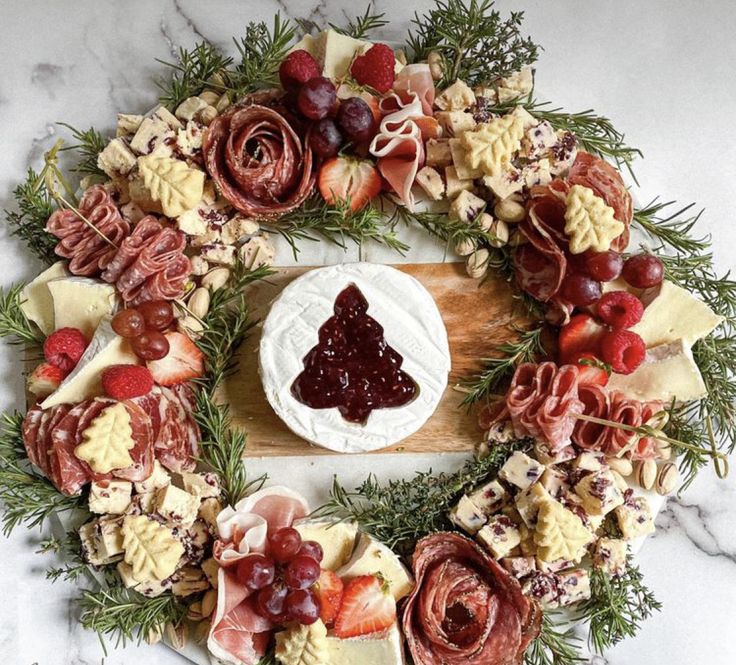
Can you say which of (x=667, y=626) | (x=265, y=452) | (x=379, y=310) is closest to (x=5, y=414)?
(x=265, y=452)

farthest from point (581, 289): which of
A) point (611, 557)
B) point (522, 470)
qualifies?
point (611, 557)

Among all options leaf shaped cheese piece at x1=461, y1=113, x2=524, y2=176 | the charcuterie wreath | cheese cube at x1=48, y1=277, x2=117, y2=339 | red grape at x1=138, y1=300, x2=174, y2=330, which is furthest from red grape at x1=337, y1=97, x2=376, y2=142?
cheese cube at x1=48, y1=277, x2=117, y2=339

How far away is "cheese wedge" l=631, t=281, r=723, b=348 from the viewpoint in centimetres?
246

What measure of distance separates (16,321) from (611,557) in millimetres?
1986

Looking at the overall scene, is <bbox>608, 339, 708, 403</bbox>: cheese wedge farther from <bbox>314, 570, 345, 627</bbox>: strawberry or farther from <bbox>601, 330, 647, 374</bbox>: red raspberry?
<bbox>314, 570, 345, 627</bbox>: strawberry

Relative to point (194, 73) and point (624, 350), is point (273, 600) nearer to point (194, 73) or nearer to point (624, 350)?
point (624, 350)

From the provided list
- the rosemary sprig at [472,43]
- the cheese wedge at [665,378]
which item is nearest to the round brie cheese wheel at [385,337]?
the cheese wedge at [665,378]

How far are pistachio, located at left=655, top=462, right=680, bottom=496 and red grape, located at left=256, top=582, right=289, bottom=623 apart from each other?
120cm

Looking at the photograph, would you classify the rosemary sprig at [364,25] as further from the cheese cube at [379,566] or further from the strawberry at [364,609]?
the strawberry at [364,609]

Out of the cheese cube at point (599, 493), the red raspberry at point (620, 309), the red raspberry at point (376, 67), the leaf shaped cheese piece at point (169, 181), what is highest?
the red raspberry at point (376, 67)

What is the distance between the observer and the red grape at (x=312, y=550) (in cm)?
237

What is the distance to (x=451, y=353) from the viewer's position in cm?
260

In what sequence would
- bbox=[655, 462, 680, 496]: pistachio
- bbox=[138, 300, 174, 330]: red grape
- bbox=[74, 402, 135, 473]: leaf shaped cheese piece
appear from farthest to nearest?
bbox=[655, 462, 680, 496]: pistachio, bbox=[138, 300, 174, 330]: red grape, bbox=[74, 402, 135, 473]: leaf shaped cheese piece

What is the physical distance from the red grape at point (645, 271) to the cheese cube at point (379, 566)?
1.14m
